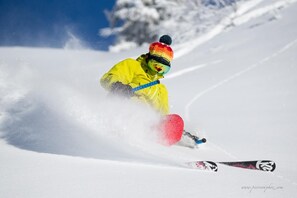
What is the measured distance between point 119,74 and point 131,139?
3.96ft

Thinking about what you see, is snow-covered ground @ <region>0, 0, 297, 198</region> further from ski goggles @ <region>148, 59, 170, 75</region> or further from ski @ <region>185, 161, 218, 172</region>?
ski goggles @ <region>148, 59, 170, 75</region>

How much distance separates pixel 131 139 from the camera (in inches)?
135

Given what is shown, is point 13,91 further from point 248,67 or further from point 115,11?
point 115,11

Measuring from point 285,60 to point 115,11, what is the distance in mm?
16391

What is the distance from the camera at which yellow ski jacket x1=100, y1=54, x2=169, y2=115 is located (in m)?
4.52

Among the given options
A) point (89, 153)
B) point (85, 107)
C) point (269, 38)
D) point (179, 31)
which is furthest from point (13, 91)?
point (179, 31)

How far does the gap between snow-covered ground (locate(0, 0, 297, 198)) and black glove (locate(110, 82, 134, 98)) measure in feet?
0.34

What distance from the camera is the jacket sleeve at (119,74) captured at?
4.30 metres

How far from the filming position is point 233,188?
230 cm

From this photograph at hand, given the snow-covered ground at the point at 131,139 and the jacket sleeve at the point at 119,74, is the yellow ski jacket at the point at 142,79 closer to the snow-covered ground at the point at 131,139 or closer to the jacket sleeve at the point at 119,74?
the jacket sleeve at the point at 119,74

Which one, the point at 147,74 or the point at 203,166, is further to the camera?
the point at 147,74

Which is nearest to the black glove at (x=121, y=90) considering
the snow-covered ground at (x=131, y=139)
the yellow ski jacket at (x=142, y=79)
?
the snow-covered ground at (x=131, y=139)

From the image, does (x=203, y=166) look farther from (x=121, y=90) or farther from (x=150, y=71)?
(x=150, y=71)

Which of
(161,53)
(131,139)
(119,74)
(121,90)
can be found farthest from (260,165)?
(161,53)
